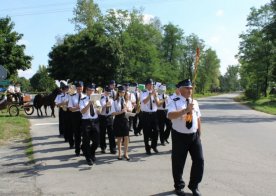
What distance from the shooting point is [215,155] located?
34.4ft

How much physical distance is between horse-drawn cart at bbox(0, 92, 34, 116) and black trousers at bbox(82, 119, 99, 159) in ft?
43.9

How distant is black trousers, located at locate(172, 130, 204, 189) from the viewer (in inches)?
264

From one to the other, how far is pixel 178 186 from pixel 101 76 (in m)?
39.0

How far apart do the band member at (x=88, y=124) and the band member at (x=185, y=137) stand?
316cm

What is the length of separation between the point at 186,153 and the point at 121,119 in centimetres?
372

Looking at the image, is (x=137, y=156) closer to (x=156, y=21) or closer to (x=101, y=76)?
(x=101, y=76)

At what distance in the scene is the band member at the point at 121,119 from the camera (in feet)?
33.5

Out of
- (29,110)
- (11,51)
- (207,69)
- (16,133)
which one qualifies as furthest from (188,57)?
(16,133)

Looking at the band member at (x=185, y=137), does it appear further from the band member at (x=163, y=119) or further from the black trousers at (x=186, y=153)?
the band member at (x=163, y=119)

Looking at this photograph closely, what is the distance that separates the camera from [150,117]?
11.1 metres

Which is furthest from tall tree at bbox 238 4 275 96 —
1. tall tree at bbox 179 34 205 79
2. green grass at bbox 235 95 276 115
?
tall tree at bbox 179 34 205 79

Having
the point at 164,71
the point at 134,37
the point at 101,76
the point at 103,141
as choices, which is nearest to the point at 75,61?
the point at 101,76

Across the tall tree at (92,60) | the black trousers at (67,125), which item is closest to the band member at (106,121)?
the black trousers at (67,125)

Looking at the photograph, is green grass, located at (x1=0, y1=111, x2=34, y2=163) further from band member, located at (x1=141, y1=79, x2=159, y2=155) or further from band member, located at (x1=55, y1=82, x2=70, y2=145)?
band member, located at (x1=141, y1=79, x2=159, y2=155)
